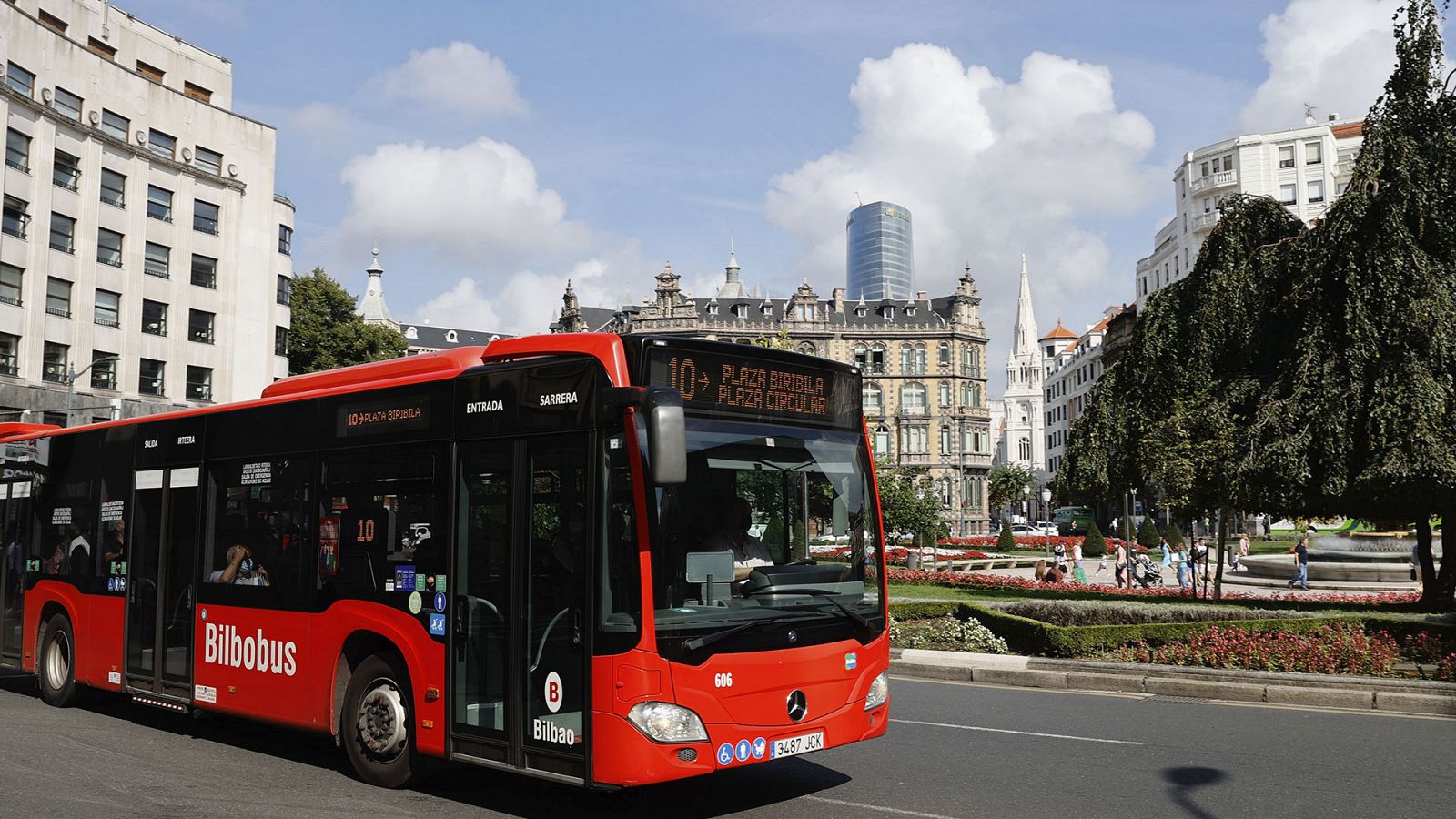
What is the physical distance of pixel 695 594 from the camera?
6.74 m

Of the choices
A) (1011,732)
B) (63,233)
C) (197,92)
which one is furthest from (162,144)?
(1011,732)

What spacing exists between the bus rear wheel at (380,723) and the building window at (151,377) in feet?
127

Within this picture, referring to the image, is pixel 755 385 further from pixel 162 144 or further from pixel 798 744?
pixel 162 144

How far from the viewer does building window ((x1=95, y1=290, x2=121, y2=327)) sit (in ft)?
133

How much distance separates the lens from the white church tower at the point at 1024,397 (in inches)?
Answer: 7047

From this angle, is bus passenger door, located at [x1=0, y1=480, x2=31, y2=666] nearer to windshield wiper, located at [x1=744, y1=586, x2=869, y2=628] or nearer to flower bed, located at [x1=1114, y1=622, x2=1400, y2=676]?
windshield wiper, located at [x1=744, y1=586, x2=869, y2=628]

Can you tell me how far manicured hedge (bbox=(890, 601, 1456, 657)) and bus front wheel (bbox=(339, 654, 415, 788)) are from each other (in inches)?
404

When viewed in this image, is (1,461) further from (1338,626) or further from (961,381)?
(961,381)

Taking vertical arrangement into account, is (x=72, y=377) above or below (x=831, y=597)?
above

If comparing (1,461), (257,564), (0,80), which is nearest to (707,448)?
(257,564)

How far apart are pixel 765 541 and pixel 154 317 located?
139ft

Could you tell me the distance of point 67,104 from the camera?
3956cm

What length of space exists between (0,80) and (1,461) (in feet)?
92.9

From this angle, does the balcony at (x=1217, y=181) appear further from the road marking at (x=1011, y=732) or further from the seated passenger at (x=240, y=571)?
the seated passenger at (x=240, y=571)
